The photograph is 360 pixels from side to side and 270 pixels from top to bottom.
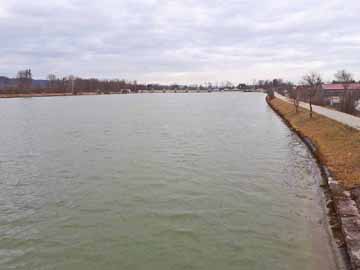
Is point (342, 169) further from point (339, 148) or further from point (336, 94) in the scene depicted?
point (336, 94)

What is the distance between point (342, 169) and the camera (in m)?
12.2

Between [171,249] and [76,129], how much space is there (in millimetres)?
22585

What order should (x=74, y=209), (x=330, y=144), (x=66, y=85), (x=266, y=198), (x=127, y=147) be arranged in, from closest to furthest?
(x=74, y=209), (x=266, y=198), (x=330, y=144), (x=127, y=147), (x=66, y=85)

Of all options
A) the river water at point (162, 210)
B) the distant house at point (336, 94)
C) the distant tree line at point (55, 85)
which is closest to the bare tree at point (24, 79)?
the distant tree line at point (55, 85)

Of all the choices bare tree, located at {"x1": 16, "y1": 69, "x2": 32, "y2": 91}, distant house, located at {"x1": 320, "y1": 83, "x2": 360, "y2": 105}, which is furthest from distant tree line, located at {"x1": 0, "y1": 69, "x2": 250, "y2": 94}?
distant house, located at {"x1": 320, "y1": 83, "x2": 360, "y2": 105}

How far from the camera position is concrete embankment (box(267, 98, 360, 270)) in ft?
23.5

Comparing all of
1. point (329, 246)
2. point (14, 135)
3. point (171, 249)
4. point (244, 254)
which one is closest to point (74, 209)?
point (171, 249)

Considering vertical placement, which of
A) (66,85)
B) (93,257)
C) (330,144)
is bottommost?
(93,257)

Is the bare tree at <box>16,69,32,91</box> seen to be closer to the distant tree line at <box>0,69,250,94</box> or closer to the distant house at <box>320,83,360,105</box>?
the distant tree line at <box>0,69,250,94</box>

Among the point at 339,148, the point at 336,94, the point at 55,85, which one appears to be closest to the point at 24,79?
the point at 55,85

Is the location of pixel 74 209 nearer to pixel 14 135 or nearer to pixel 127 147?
pixel 127 147

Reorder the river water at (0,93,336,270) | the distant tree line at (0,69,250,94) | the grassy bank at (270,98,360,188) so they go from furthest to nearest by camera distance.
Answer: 1. the distant tree line at (0,69,250,94)
2. the grassy bank at (270,98,360,188)
3. the river water at (0,93,336,270)

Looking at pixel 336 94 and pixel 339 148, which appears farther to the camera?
pixel 336 94

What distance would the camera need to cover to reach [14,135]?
83.8 feet
